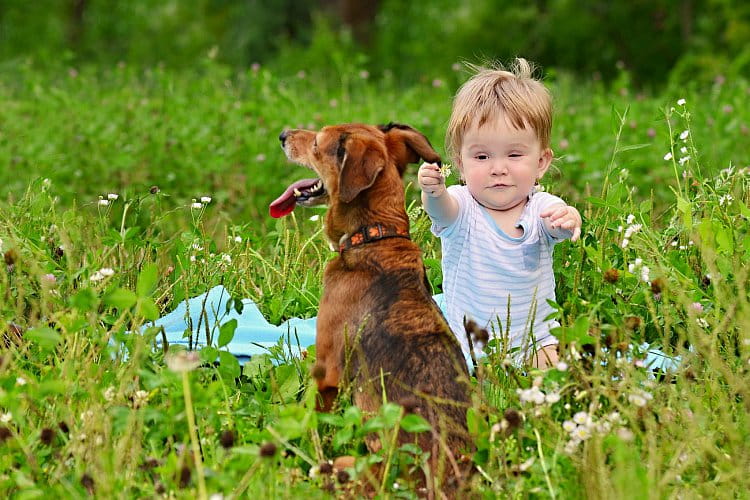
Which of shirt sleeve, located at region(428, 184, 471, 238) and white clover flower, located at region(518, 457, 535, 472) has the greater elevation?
shirt sleeve, located at region(428, 184, 471, 238)

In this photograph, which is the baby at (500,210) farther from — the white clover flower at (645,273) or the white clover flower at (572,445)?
the white clover flower at (572,445)

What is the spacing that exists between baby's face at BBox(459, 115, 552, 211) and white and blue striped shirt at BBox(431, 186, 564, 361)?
0.12 meters

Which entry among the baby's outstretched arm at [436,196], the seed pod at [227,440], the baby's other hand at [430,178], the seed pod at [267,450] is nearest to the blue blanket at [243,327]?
the baby's outstretched arm at [436,196]

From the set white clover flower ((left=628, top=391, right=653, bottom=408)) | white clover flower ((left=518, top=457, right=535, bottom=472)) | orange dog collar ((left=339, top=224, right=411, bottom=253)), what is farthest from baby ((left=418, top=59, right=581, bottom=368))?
white clover flower ((left=518, top=457, right=535, bottom=472))

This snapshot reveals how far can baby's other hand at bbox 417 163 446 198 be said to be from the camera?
14.0 ft

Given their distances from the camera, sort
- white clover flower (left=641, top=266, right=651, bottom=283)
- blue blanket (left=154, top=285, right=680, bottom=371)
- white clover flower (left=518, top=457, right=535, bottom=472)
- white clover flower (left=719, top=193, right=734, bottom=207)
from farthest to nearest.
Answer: blue blanket (left=154, top=285, right=680, bottom=371) → white clover flower (left=719, top=193, right=734, bottom=207) → white clover flower (left=641, top=266, right=651, bottom=283) → white clover flower (left=518, top=457, right=535, bottom=472)

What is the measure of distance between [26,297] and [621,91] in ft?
27.6

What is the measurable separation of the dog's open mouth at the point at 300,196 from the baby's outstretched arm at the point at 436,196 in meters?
0.49

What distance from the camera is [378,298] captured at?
4.00 metres

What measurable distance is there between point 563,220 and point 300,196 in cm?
119

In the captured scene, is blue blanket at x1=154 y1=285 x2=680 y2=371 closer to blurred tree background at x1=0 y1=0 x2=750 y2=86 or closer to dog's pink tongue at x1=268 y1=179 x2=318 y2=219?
dog's pink tongue at x1=268 y1=179 x2=318 y2=219

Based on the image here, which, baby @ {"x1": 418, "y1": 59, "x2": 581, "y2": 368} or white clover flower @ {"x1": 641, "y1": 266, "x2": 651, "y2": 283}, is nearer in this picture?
white clover flower @ {"x1": 641, "y1": 266, "x2": 651, "y2": 283}

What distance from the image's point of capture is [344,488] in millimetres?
3383

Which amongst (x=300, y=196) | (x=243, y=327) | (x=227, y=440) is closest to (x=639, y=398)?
(x=227, y=440)
